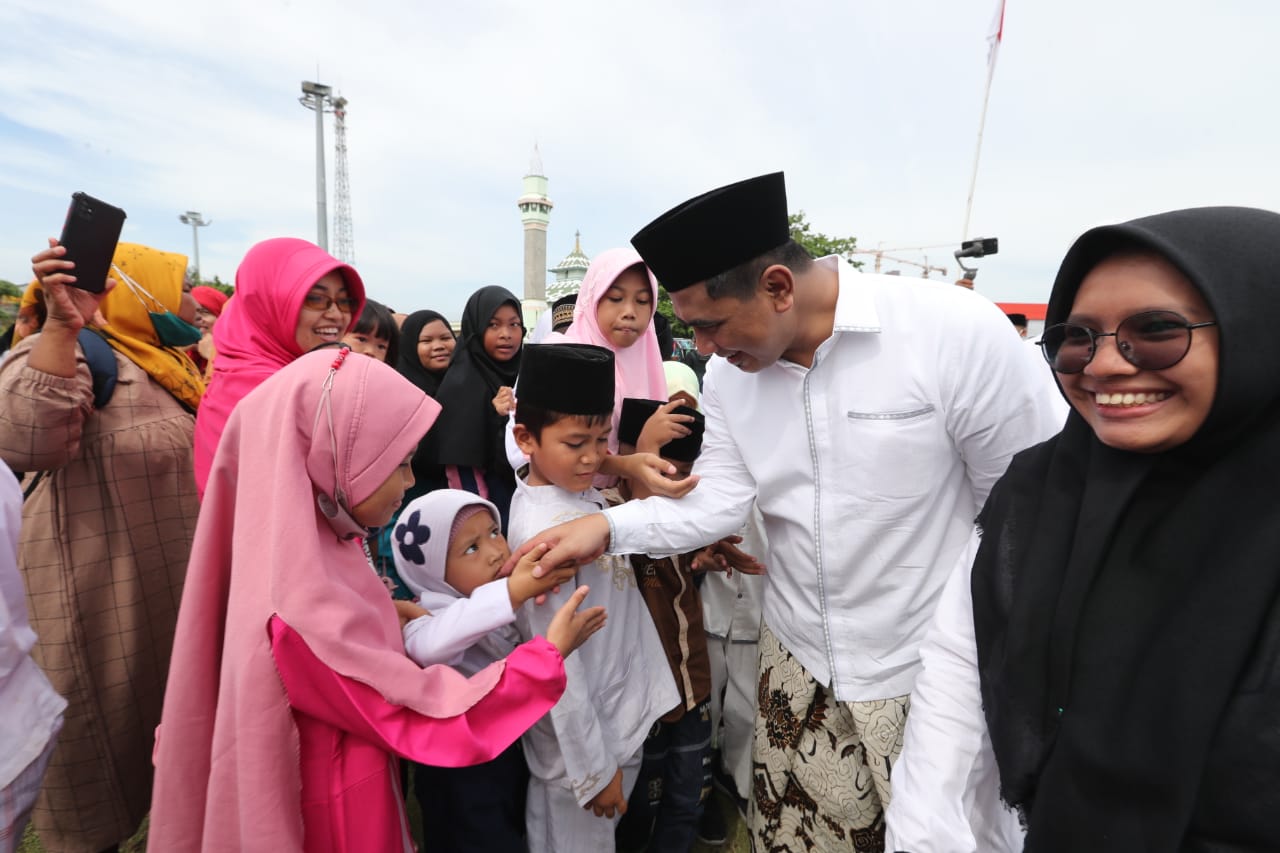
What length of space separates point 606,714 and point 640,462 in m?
0.87

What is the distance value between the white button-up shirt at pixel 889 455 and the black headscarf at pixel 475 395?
1.88 metres

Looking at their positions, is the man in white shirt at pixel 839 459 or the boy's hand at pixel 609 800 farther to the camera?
the boy's hand at pixel 609 800

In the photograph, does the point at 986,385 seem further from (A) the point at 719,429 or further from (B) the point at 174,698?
(B) the point at 174,698

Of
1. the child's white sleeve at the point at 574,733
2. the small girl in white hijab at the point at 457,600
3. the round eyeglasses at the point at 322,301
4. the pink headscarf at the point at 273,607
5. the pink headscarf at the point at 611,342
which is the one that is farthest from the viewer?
the pink headscarf at the point at 611,342

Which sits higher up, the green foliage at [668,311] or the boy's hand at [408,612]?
the green foliage at [668,311]

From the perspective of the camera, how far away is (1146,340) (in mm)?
930

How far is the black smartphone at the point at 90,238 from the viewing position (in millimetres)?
2131

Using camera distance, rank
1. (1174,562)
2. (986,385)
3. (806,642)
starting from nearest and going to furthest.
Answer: (1174,562)
(986,385)
(806,642)

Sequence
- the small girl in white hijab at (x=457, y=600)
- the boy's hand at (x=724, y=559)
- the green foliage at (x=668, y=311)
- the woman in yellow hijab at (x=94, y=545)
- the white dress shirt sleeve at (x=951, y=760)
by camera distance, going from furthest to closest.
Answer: the green foliage at (x=668, y=311) → the boy's hand at (x=724, y=559) → the woman in yellow hijab at (x=94, y=545) → the small girl in white hijab at (x=457, y=600) → the white dress shirt sleeve at (x=951, y=760)

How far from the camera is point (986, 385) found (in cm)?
167

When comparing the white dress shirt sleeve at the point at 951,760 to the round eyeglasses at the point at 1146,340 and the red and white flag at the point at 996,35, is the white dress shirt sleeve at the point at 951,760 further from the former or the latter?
the red and white flag at the point at 996,35

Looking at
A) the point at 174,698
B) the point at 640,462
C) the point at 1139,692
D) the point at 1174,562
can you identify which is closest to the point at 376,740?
the point at 174,698

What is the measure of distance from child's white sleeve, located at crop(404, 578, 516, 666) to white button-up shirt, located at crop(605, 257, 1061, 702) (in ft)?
2.89

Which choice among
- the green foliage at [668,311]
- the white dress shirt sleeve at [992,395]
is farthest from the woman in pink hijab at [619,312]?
the white dress shirt sleeve at [992,395]
